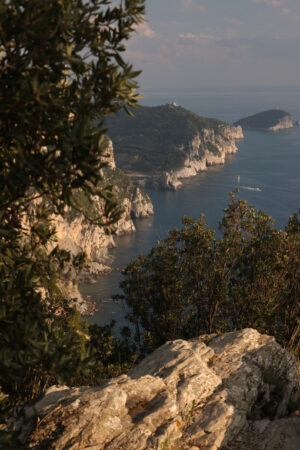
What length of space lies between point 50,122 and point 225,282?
66.1 feet

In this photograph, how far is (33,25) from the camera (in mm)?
5938

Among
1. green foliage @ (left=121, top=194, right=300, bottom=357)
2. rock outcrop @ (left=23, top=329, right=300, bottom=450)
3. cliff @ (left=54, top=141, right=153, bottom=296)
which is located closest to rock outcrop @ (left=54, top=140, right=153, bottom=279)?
cliff @ (left=54, top=141, right=153, bottom=296)

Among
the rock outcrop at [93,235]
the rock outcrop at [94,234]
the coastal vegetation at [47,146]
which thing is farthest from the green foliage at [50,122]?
the rock outcrop at [93,235]

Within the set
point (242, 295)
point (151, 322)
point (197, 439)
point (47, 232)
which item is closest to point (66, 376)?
point (47, 232)

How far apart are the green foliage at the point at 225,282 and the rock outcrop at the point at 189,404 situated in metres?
7.53

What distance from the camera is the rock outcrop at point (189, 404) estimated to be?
33.6 ft

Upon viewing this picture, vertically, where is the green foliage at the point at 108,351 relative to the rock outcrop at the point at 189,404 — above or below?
below

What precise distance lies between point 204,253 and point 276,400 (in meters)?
12.9

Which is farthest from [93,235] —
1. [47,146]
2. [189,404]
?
[47,146]

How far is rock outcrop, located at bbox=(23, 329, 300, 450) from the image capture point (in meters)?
10.2

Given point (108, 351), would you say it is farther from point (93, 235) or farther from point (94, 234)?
point (94, 234)

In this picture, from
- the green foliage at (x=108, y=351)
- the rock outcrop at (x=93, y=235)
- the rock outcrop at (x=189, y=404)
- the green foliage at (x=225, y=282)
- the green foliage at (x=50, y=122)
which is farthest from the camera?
the rock outcrop at (x=93, y=235)

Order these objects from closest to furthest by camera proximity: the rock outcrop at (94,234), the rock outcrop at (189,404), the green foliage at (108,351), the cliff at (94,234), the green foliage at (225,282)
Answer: the rock outcrop at (189,404)
the green foliage at (108,351)
the green foliage at (225,282)
the rock outcrop at (94,234)
the cliff at (94,234)

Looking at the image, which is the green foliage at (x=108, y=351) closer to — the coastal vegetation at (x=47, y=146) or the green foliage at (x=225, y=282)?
the green foliage at (x=225, y=282)
